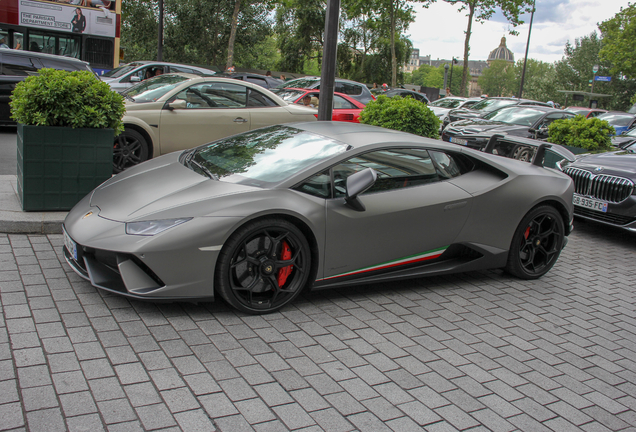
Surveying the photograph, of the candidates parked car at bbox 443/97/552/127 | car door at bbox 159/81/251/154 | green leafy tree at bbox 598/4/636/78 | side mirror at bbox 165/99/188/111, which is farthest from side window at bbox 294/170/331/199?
green leafy tree at bbox 598/4/636/78

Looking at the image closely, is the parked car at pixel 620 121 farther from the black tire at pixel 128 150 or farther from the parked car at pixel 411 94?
the black tire at pixel 128 150

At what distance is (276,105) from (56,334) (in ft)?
21.6

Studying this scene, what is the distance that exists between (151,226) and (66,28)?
20.3m

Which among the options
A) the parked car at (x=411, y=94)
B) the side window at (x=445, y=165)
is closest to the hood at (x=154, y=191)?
the side window at (x=445, y=165)

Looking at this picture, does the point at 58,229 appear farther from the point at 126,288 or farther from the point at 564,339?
the point at 564,339

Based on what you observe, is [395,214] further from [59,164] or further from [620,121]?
[620,121]

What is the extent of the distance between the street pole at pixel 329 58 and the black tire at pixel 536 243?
322 cm

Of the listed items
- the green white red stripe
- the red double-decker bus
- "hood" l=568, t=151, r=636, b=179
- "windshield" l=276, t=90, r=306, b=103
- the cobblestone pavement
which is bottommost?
the cobblestone pavement

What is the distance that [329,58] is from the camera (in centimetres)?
758

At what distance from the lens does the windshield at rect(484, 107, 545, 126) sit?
45.2ft

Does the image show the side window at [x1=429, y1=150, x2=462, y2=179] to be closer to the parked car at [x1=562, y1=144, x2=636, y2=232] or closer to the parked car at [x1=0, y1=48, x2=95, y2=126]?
the parked car at [x1=562, y1=144, x2=636, y2=232]

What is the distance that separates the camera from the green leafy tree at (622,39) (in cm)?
4091

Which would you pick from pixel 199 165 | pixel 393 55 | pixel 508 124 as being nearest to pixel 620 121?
pixel 508 124

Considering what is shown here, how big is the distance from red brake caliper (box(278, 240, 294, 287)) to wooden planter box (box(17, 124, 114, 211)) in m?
2.66
